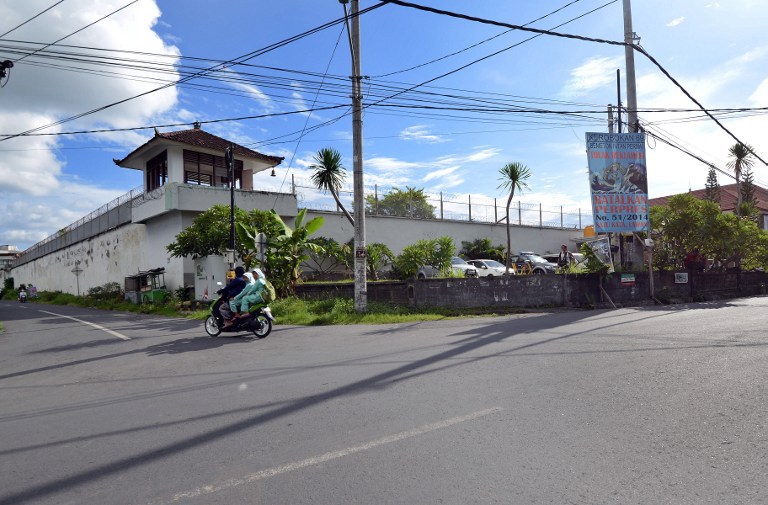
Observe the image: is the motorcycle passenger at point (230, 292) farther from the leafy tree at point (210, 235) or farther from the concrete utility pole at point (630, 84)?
the concrete utility pole at point (630, 84)

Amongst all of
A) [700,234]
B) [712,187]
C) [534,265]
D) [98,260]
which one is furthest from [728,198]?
[98,260]

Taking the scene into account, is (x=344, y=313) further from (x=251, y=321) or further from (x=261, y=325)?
(x=251, y=321)

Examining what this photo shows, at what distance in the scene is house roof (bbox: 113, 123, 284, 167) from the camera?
2673 cm

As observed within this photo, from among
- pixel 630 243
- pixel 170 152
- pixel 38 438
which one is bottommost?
pixel 38 438

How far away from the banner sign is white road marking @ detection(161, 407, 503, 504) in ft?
52.5

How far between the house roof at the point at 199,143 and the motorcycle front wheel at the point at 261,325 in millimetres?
16553

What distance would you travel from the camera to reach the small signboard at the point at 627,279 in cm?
1973

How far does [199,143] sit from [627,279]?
2166 cm

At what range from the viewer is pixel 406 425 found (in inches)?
192

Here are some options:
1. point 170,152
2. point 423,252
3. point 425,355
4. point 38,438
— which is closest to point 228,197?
point 170,152

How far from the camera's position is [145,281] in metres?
28.2

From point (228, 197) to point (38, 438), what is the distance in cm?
2277

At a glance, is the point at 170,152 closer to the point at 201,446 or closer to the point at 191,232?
the point at 191,232

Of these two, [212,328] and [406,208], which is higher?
[406,208]
